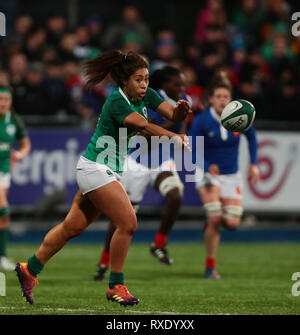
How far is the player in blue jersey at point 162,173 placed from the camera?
10703 millimetres

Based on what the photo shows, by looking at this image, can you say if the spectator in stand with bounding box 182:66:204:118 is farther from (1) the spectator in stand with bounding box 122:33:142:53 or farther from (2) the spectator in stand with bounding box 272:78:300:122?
(2) the spectator in stand with bounding box 272:78:300:122

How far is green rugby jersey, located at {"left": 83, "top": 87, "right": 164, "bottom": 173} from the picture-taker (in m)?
7.61

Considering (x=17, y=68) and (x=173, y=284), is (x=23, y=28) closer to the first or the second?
(x=17, y=68)

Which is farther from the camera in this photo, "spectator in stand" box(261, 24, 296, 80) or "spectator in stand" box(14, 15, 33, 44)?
"spectator in stand" box(14, 15, 33, 44)

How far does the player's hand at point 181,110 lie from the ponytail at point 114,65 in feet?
1.68

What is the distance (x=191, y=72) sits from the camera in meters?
17.1

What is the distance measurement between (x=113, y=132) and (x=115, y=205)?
656mm

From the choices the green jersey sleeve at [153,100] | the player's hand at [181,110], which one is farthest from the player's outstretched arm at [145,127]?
the green jersey sleeve at [153,100]

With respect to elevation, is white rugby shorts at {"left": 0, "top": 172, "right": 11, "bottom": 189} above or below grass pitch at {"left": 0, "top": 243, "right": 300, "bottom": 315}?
above

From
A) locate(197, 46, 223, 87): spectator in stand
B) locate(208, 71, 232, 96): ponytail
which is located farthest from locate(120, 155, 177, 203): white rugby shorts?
locate(197, 46, 223, 87): spectator in stand

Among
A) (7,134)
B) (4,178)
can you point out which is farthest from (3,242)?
(7,134)

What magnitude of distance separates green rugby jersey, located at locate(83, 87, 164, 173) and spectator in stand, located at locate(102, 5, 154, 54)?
10418 mm

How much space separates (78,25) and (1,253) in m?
9.00
